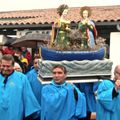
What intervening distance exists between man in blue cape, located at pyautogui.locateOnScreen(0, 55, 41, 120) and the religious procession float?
1.86 feet

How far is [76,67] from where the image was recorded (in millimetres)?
7160

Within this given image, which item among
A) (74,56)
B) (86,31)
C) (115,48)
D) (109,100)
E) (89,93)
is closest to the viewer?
(109,100)

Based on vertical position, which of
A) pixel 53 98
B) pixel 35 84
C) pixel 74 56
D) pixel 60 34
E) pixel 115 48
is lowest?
pixel 115 48

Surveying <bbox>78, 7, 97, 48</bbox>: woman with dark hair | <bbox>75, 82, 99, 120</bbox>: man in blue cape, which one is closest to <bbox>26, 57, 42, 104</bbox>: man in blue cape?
<bbox>75, 82, 99, 120</bbox>: man in blue cape

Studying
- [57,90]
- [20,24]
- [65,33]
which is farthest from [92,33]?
[20,24]

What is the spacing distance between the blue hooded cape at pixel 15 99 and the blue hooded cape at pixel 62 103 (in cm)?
30

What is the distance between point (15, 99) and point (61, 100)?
2.21 feet

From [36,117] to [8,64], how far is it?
1.06 meters

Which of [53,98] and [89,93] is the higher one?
[53,98]

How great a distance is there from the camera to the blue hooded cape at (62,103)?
6.31 meters

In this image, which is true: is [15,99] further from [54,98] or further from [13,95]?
[54,98]

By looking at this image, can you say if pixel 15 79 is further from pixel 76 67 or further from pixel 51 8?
pixel 51 8

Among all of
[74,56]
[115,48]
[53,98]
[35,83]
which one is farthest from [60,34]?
[115,48]

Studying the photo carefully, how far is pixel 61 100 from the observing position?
631 cm
